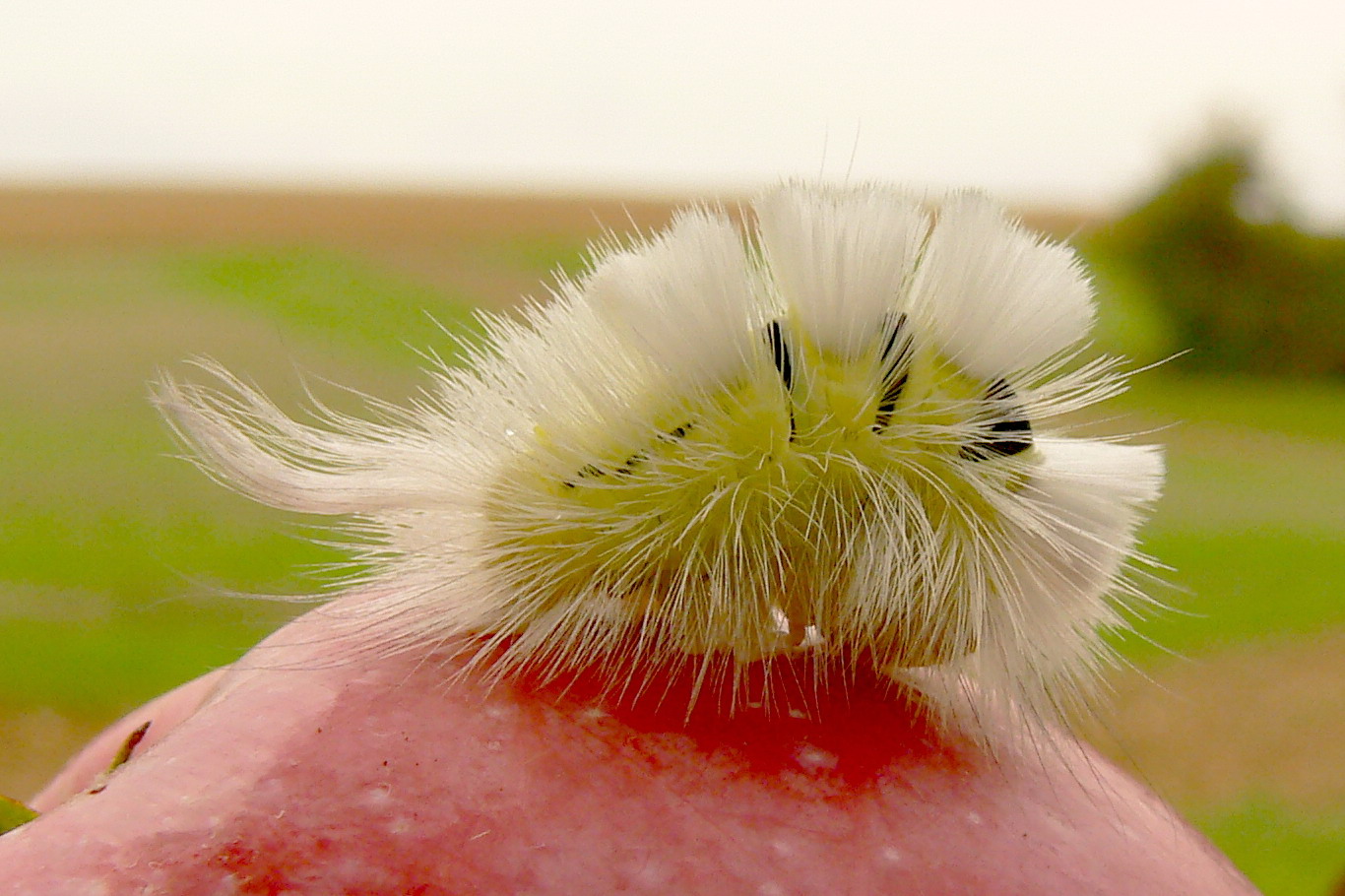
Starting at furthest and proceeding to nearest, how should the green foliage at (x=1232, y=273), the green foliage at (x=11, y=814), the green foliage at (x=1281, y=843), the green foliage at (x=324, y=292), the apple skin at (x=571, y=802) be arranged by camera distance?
1. the green foliage at (x=1232, y=273)
2. the green foliage at (x=324, y=292)
3. the green foliage at (x=1281, y=843)
4. the green foliage at (x=11, y=814)
5. the apple skin at (x=571, y=802)

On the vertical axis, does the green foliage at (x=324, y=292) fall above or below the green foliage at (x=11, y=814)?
above

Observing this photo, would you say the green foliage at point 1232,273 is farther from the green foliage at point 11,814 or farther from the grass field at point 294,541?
the green foliage at point 11,814

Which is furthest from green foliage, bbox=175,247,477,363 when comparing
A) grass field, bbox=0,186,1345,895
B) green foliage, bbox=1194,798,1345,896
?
green foliage, bbox=1194,798,1345,896

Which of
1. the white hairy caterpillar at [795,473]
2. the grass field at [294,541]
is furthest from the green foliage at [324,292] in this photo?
the white hairy caterpillar at [795,473]

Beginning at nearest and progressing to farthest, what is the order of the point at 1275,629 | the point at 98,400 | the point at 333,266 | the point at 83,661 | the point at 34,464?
the point at 83,661 → the point at 1275,629 → the point at 34,464 → the point at 98,400 → the point at 333,266

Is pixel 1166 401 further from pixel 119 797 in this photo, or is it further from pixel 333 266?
pixel 119 797

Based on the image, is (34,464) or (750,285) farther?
(34,464)

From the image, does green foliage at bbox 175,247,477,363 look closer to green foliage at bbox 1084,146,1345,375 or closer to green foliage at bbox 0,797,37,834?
green foliage at bbox 1084,146,1345,375

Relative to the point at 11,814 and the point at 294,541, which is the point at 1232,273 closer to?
the point at 294,541

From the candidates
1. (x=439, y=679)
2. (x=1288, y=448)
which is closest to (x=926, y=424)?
(x=439, y=679)
